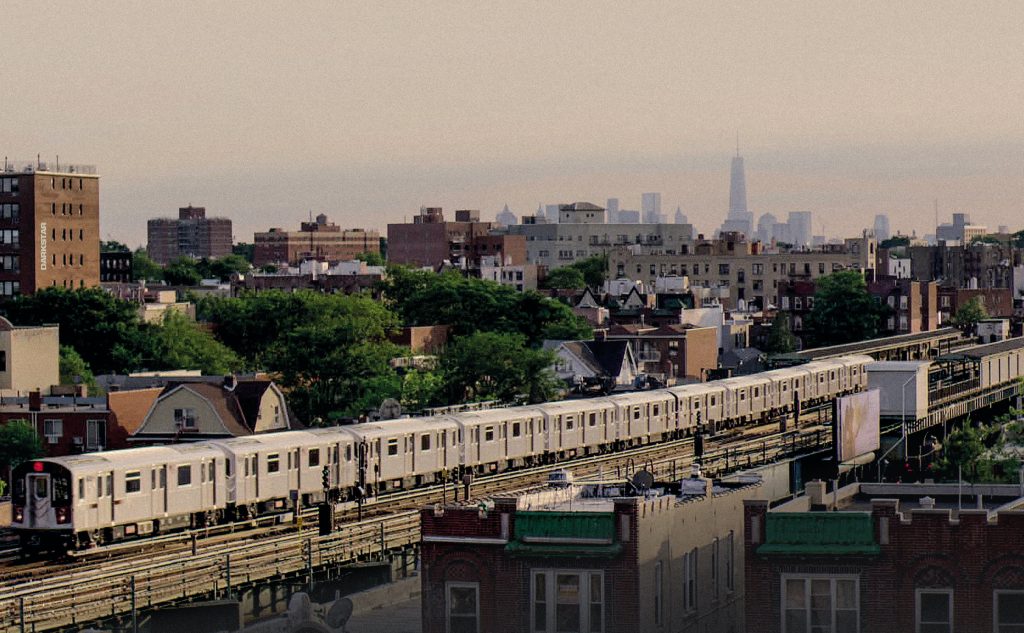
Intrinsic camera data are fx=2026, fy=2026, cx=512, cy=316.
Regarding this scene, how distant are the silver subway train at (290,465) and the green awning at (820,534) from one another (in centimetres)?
2693

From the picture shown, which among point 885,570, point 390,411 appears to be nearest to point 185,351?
point 390,411

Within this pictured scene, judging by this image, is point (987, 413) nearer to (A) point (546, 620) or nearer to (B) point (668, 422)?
(B) point (668, 422)

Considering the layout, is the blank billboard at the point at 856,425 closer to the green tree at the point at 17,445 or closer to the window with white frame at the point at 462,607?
the green tree at the point at 17,445

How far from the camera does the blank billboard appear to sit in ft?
248

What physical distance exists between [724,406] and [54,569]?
184ft

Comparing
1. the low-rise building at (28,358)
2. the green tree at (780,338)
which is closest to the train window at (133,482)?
the low-rise building at (28,358)

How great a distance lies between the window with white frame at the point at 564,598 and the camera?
31.4m

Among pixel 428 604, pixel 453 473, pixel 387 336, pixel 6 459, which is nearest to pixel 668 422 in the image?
pixel 453 473

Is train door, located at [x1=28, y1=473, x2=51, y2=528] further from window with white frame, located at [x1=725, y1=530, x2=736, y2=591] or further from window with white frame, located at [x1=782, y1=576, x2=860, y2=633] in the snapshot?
window with white frame, located at [x1=782, y1=576, x2=860, y2=633]

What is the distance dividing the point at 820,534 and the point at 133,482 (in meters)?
29.0

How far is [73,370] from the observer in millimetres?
109188

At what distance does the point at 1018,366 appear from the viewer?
435 ft

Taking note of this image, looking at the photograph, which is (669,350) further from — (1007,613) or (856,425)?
(1007,613)

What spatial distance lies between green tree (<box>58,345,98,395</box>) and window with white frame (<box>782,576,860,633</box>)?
246ft
